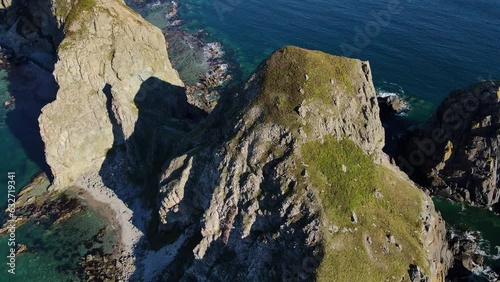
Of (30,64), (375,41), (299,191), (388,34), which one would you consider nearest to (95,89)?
(30,64)

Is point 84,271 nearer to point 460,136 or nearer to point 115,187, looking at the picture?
point 115,187

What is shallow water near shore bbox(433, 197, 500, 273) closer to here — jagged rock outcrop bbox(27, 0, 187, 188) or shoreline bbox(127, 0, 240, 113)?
shoreline bbox(127, 0, 240, 113)

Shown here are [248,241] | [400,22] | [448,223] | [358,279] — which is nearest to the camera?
[358,279]

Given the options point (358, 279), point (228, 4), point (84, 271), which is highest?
point (228, 4)

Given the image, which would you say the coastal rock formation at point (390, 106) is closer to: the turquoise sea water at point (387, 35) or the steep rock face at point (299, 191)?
the turquoise sea water at point (387, 35)

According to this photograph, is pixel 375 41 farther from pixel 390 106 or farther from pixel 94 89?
pixel 94 89

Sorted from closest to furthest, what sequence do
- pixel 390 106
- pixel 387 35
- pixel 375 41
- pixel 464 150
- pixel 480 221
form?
1. pixel 480 221
2. pixel 464 150
3. pixel 390 106
4. pixel 375 41
5. pixel 387 35

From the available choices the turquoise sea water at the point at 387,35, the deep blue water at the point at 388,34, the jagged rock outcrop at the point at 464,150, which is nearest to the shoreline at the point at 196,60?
the turquoise sea water at the point at 387,35

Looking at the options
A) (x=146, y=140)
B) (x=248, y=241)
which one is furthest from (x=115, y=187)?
(x=248, y=241)
